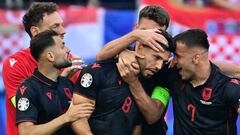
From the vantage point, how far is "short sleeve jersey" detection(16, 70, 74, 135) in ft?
20.0

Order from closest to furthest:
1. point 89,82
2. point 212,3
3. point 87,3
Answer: point 89,82 → point 212,3 → point 87,3

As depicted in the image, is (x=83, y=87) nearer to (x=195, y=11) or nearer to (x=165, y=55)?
(x=165, y=55)

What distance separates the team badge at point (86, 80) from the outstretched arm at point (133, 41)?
23 cm

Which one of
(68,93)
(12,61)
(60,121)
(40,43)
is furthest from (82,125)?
(12,61)

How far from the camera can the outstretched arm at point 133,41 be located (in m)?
5.93

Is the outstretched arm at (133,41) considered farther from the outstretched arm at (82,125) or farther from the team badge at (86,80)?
the outstretched arm at (82,125)

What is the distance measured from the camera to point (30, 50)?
6.40 meters

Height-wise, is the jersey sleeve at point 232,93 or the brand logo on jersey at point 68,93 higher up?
the jersey sleeve at point 232,93

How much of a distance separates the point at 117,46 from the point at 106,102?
0.45m

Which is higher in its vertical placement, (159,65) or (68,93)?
(159,65)

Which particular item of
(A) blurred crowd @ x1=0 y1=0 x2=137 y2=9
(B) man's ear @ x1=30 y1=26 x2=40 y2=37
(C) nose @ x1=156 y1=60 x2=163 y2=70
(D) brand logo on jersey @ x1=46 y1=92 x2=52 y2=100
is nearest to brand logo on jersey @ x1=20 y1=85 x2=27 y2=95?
(D) brand logo on jersey @ x1=46 y1=92 x2=52 y2=100

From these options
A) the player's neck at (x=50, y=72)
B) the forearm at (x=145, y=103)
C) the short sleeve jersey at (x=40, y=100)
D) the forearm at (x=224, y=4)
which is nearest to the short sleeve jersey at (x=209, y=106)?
the forearm at (x=145, y=103)

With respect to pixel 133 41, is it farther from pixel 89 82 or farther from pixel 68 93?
pixel 68 93

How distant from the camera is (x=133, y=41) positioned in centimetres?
601
